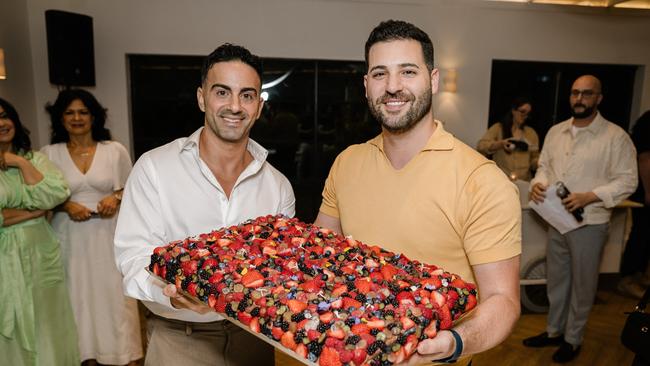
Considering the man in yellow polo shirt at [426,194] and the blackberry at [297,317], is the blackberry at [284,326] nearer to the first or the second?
the blackberry at [297,317]

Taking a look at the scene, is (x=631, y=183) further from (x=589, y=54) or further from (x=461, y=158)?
(x=589, y=54)

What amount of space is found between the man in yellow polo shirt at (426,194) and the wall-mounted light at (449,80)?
→ 4696 mm

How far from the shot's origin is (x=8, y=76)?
4.37 metres

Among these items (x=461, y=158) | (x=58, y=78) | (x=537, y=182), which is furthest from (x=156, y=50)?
(x=461, y=158)

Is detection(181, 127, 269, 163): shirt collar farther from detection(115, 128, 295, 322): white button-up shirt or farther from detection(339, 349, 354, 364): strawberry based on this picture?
detection(339, 349, 354, 364): strawberry

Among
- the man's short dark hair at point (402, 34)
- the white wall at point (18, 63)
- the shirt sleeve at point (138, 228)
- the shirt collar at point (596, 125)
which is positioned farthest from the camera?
the white wall at point (18, 63)

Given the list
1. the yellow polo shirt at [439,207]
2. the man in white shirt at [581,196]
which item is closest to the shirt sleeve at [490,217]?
the yellow polo shirt at [439,207]

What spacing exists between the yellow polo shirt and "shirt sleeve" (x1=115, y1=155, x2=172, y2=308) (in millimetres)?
646

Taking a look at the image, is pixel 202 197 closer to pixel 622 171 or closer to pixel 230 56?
pixel 230 56

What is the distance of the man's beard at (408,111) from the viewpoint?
4.34 ft

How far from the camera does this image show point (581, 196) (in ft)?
9.42

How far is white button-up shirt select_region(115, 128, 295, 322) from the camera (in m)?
1.50

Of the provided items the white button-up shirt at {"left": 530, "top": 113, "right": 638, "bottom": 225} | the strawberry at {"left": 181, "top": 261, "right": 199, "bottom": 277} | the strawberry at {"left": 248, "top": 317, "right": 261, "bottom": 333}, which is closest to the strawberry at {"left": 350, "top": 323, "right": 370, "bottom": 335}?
the strawberry at {"left": 248, "top": 317, "right": 261, "bottom": 333}

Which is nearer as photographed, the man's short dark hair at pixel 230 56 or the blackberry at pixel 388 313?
the blackberry at pixel 388 313
